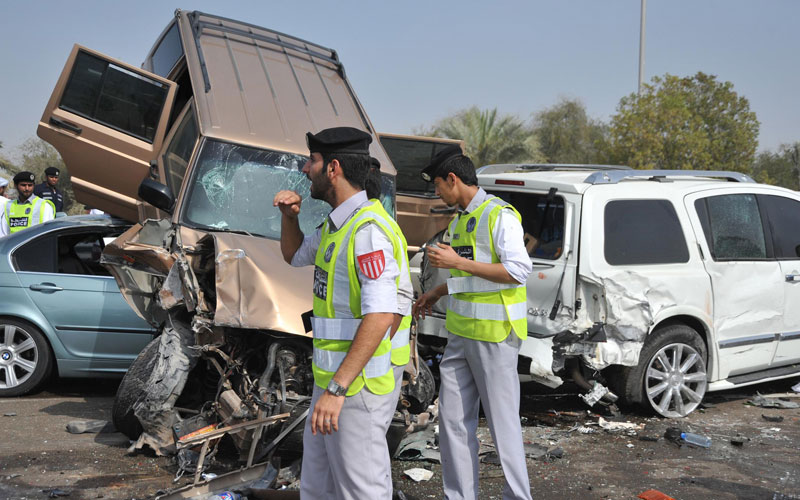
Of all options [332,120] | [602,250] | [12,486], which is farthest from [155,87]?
[602,250]

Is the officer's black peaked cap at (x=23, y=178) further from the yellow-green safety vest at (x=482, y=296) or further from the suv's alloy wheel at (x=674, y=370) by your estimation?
the suv's alloy wheel at (x=674, y=370)

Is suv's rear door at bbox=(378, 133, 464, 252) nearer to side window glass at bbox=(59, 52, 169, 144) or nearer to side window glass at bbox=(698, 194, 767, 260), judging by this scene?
side window glass at bbox=(59, 52, 169, 144)

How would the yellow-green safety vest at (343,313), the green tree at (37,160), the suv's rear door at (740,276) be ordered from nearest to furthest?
the yellow-green safety vest at (343,313) < the suv's rear door at (740,276) < the green tree at (37,160)

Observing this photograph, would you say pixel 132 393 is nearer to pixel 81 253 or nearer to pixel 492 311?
pixel 81 253

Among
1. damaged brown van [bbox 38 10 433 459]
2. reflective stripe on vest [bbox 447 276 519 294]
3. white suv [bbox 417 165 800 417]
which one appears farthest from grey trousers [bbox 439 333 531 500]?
white suv [bbox 417 165 800 417]

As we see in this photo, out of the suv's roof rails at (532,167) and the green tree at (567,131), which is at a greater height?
the green tree at (567,131)

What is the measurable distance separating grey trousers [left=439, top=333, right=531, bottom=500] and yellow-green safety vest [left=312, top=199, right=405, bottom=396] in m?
1.15

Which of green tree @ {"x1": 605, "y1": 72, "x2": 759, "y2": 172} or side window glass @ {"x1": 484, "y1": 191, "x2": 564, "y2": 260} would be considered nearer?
side window glass @ {"x1": 484, "y1": 191, "x2": 564, "y2": 260}

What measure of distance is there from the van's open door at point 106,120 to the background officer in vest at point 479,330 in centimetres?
359

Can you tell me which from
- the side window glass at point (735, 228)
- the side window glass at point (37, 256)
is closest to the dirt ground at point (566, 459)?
the side window glass at point (37, 256)

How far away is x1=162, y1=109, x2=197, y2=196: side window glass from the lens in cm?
608

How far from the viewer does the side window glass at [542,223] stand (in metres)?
5.87

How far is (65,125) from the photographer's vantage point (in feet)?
21.9

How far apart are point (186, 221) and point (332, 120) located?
6.28 ft
